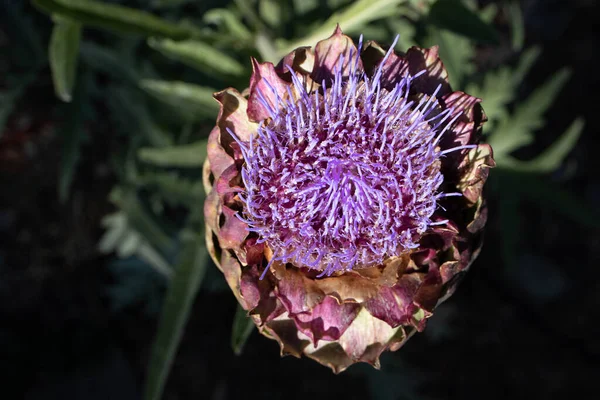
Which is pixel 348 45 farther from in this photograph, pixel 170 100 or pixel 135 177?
pixel 135 177

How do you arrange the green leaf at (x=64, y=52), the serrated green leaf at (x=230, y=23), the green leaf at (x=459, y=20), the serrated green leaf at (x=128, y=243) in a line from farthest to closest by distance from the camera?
1. the serrated green leaf at (x=128, y=243)
2. the serrated green leaf at (x=230, y=23)
3. the green leaf at (x=459, y=20)
4. the green leaf at (x=64, y=52)

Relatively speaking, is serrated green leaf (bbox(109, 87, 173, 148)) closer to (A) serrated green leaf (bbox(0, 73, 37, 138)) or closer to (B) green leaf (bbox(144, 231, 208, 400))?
(A) serrated green leaf (bbox(0, 73, 37, 138))

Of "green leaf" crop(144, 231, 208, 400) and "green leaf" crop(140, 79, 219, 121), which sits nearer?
"green leaf" crop(144, 231, 208, 400)

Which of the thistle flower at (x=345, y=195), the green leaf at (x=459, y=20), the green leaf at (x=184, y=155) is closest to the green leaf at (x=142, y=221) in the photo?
the green leaf at (x=184, y=155)

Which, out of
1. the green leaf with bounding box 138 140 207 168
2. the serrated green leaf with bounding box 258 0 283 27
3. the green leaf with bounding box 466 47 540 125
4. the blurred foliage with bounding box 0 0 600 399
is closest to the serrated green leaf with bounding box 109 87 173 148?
the blurred foliage with bounding box 0 0 600 399

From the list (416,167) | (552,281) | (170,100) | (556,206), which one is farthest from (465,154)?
(552,281)

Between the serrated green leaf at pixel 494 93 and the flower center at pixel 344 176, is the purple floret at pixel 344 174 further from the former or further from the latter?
the serrated green leaf at pixel 494 93

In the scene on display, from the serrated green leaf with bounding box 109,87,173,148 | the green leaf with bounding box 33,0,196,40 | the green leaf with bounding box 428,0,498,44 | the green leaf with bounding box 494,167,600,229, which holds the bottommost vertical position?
the serrated green leaf with bounding box 109,87,173,148
